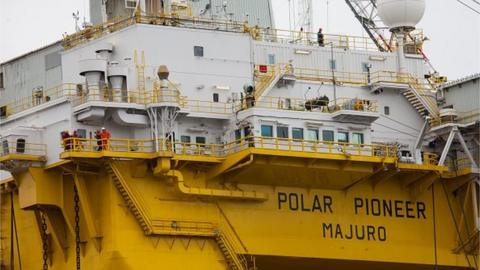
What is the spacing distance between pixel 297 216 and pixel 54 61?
11.2 metres

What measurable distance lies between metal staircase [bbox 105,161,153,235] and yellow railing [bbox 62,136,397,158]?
684 millimetres

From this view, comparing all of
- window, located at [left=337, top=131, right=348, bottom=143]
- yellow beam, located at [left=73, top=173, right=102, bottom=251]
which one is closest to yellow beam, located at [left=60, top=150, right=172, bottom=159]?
yellow beam, located at [left=73, top=173, right=102, bottom=251]

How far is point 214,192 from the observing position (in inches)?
2266

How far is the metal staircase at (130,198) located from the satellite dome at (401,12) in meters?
13.6

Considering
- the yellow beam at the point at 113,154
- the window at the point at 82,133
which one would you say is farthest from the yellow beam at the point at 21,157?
the yellow beam at the point at 113,154

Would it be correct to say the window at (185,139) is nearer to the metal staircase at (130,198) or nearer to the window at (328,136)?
the metal staircase at (130,198)

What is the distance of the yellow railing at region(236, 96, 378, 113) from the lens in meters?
60.0

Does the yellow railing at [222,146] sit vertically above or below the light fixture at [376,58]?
below

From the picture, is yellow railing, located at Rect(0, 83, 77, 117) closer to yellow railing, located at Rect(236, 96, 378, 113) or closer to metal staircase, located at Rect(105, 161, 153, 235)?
metal staircase, located at Rect(105, 161, 153, 235)

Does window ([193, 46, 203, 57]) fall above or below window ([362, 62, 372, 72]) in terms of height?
above


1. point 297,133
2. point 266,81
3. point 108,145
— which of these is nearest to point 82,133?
point 108,145

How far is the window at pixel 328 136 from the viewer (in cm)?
5931

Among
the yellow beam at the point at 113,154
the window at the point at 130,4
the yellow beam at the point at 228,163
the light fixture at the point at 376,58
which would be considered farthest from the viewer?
the light fixture at the point at 376,58

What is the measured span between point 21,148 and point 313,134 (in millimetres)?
9653
